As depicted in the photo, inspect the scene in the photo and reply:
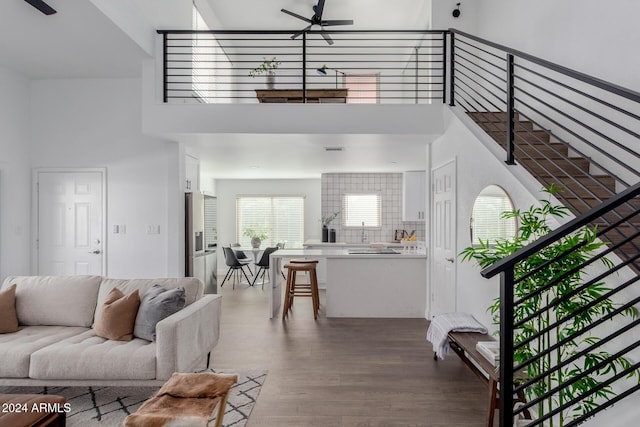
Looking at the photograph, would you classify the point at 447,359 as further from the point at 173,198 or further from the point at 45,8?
the point at 45,8

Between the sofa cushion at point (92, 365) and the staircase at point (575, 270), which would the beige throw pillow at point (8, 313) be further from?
the staircase at point (575, 270)

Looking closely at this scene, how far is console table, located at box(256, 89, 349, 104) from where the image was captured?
Answer: 523cm

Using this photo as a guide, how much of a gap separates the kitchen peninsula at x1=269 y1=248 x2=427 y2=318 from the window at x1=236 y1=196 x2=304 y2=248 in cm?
438

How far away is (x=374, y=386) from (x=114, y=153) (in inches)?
174

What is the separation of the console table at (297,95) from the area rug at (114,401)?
344 cm

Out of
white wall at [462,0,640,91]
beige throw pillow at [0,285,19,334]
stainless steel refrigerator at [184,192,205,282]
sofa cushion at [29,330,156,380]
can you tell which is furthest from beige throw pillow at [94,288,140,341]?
white wall at [462,0,640,91]

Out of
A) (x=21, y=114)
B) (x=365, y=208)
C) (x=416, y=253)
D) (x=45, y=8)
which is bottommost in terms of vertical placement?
(x=416, y=253)

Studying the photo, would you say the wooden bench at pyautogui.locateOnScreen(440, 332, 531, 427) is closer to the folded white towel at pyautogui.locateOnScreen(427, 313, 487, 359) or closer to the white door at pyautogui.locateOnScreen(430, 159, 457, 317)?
the folded white towel at pyautogui.locateOnScreen(427, 313, 487, 359)

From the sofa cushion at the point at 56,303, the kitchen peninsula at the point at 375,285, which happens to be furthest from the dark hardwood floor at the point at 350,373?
the sofa cushion at the point at 56,303

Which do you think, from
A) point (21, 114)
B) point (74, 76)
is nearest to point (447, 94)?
point (74, 76)

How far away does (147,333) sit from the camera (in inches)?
120

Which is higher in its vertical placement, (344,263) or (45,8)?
(45,8)

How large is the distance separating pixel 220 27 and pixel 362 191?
433 centimetres

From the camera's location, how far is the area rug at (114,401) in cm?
268
